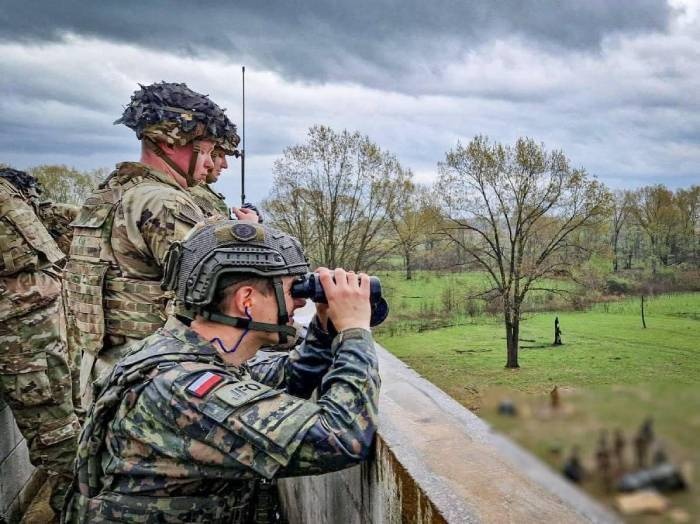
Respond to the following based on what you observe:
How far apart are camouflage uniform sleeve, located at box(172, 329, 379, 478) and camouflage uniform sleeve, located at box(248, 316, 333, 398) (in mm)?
510

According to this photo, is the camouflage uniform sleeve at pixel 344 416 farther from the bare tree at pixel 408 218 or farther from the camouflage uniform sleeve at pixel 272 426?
the bare tree at pixel 408 218

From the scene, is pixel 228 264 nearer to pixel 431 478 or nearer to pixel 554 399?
pixel 431 478

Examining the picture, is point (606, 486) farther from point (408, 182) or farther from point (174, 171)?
point (408, 182)

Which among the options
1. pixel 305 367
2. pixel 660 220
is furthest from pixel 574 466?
pixel 660 220

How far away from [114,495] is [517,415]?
5.41ft

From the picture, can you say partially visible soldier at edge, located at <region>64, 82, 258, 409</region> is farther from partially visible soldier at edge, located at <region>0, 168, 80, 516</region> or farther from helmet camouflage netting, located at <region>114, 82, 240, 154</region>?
partially visible soldier at edge, located at <region>0, 168, 80, 516</region>

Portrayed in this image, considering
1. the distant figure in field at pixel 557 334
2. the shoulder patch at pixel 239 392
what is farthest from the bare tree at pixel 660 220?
the shoulder patch at pixel 239 392

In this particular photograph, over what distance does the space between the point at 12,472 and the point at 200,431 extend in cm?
372

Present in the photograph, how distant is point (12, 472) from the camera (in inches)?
173

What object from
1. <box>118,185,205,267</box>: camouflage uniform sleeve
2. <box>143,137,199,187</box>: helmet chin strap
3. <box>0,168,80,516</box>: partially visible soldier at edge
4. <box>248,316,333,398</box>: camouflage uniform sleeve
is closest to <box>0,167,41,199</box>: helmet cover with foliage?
<box>0,168,80,516</box>: partially visible soldier at edge

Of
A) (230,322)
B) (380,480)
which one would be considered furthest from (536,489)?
(230,322)

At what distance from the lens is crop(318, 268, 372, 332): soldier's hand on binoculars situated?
1.92 metres

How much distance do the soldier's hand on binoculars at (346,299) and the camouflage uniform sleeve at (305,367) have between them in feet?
0.96

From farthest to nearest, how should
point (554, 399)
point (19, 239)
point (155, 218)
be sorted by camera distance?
point (19, 239)
point (155, 218)
point (554, 399)
